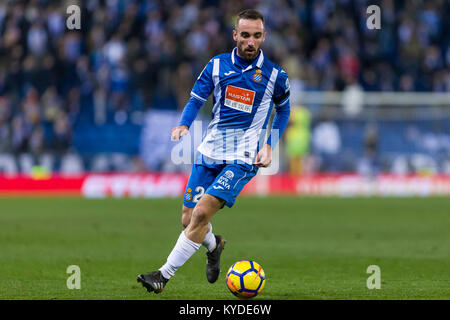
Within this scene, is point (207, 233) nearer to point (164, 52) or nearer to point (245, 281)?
point (245, 281)

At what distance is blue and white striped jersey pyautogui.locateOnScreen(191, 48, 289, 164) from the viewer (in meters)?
8.09

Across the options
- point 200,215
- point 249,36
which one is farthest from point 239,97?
point 200,215

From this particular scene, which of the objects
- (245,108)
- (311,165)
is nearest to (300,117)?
(311,165)

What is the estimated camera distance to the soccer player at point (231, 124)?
7863 mm

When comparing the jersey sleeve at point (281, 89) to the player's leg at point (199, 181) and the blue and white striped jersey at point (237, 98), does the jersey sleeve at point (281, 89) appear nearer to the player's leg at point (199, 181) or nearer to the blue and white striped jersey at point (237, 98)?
the blue and white striped jersey at point (237, 98)

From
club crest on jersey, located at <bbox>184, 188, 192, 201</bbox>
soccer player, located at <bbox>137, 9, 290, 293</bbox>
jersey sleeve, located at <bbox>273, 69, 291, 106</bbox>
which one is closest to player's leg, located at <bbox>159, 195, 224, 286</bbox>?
soccer player, located at <bbox>137, 9, 290, 293</bbox>

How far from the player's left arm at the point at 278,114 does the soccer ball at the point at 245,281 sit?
957 mm

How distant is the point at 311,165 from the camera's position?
2519 centimetres

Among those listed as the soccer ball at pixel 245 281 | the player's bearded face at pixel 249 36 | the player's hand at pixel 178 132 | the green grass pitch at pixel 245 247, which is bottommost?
the green grass pitch at pixel 245 247

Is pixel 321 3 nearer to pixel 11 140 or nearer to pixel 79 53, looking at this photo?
pixel 79 53

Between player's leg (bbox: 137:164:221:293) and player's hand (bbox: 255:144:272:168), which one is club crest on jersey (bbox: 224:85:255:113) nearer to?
player's hand (bbox: 255:144:272:168)

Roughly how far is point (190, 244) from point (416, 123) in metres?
18.9

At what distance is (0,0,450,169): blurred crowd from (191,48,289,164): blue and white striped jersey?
1586 cm

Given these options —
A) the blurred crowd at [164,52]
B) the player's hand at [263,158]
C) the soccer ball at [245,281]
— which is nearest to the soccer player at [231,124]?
the player's hand at [263,158]
